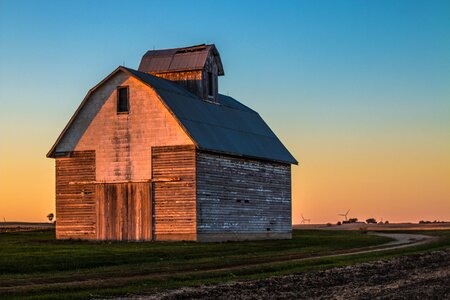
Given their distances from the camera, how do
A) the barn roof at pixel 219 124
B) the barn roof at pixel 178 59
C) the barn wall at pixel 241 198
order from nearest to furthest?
the barn wall at pixel 241 198, the barn roof at pixel 219 124, the barn roof at pixel 178 59

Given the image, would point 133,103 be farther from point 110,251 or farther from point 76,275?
point 76,275

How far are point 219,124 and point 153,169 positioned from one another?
21.0 ft

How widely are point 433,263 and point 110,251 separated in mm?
13918

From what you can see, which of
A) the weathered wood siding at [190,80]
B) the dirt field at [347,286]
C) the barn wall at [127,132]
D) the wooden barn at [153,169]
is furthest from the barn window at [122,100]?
the dirt field at [347,286]

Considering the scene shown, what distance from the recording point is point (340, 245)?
45.6m

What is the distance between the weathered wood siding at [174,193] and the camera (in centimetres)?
4422

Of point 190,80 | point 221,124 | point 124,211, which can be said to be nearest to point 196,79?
point 190,80

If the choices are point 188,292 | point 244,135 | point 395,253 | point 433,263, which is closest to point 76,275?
point 188,292

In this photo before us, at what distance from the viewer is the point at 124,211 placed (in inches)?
1810

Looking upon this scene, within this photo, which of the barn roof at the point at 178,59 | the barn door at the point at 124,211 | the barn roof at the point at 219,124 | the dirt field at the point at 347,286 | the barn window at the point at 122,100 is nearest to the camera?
the dirt field at the point at 347,286

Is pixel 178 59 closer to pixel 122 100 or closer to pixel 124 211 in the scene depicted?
pixel 122 100

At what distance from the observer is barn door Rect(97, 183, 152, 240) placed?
45.2 m

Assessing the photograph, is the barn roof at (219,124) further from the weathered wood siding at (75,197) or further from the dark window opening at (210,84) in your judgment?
the weathered wood siding at (75,197)

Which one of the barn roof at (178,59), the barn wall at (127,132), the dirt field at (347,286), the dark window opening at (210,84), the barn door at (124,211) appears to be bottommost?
the dirt field at (347,286)
